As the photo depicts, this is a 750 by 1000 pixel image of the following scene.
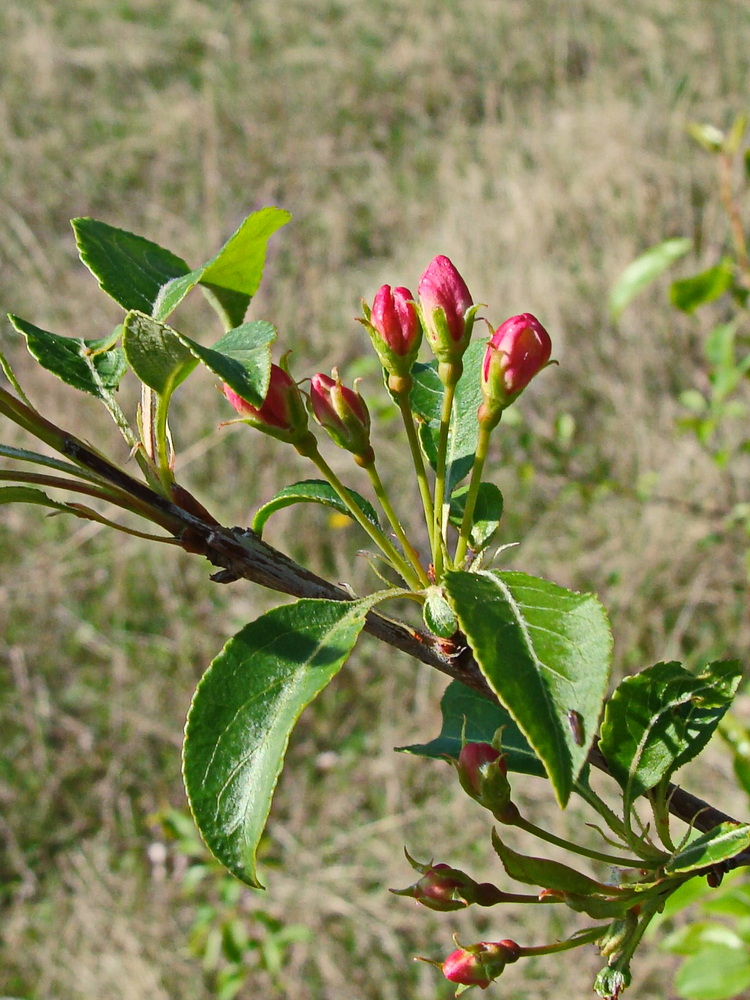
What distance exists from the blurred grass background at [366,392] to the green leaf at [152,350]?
1879 mm

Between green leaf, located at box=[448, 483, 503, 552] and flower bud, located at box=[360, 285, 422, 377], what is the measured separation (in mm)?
151

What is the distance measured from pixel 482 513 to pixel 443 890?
0.34 m

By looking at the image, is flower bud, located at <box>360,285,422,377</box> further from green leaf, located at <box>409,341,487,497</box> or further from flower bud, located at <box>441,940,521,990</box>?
flower bud, located at <box>441,940,521,990</box>

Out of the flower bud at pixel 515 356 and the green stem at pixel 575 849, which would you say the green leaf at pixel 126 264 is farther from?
→ the green stem at pixel 575 849

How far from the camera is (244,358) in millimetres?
612

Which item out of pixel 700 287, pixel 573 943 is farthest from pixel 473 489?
pixel 700 287

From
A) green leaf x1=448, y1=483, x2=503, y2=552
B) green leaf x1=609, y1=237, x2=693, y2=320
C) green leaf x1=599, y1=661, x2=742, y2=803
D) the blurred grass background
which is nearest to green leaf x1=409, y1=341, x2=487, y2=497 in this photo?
green leaf x1=448, y1=483, x2=503, y2=552

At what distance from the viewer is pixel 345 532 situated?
4031mm

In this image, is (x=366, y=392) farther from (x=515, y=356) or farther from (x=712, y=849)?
(x=712, y=849)

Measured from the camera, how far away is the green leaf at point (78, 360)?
79 cm

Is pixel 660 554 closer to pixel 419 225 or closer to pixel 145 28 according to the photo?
pixel 419 225

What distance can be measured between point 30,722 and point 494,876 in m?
1.89

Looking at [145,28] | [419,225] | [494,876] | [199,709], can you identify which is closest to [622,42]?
[419,225]

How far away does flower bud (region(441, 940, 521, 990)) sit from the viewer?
74cm
